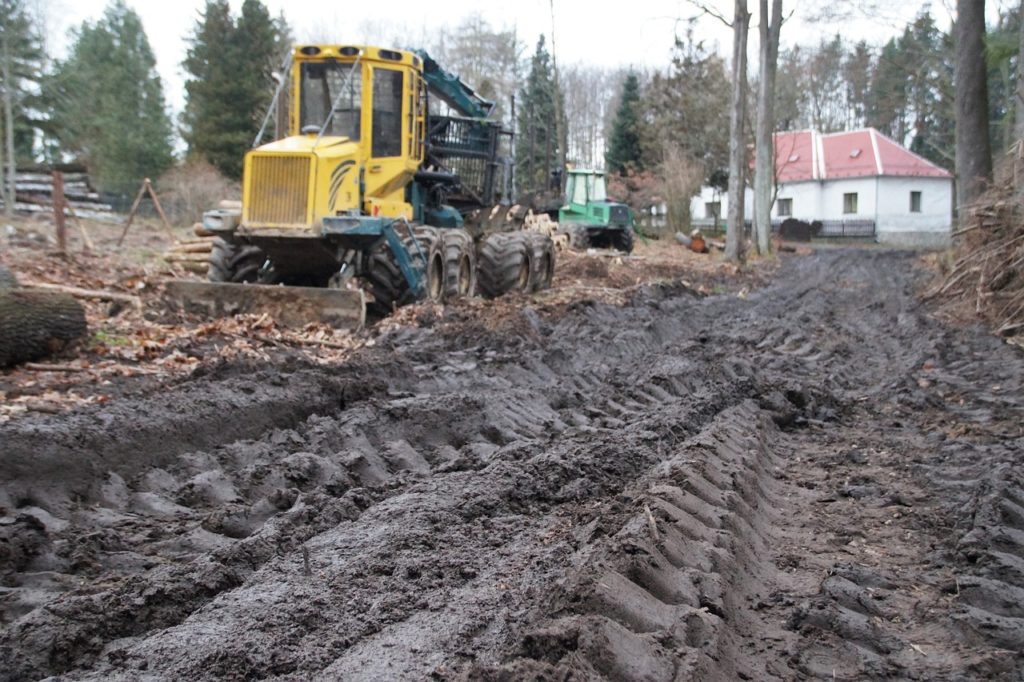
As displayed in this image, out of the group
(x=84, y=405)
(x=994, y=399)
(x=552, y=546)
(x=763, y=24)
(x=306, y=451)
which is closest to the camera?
(x=552, y=546)

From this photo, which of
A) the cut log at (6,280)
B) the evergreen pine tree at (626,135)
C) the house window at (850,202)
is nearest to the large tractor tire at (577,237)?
the cut log at (6,280)

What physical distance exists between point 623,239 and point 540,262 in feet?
53.7

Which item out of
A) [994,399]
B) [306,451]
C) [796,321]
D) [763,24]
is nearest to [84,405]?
[306,451]

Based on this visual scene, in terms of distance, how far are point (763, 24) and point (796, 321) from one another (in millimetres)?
18599

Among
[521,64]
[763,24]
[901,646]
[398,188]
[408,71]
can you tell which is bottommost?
[901,646]

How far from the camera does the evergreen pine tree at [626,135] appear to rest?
52.2 meters

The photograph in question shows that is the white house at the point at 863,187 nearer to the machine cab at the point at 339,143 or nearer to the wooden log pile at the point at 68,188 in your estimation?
the wooden log pile at the point at 68,188

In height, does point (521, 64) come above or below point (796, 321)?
above

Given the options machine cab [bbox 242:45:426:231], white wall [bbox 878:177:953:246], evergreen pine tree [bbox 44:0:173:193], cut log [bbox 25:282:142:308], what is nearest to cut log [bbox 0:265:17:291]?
cut log [bbox 25:282:142:308]

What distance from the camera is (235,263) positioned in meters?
11.4

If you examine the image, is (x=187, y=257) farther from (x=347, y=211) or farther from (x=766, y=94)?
(x=766, y=94)

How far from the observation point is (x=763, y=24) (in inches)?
1091

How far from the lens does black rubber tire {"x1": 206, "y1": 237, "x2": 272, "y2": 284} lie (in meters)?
11.3

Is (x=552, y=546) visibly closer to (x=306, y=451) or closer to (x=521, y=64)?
(x=306, y=451)
